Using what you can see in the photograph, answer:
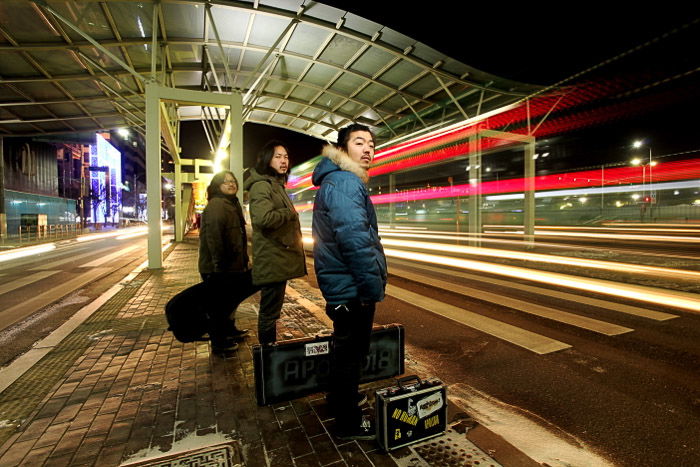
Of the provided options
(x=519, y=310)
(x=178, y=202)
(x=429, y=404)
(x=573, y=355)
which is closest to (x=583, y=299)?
(x=519, y=310)

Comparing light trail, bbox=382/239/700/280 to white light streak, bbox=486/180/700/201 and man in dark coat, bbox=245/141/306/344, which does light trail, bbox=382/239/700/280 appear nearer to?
man in dark coat, bbox=245/141/306/344

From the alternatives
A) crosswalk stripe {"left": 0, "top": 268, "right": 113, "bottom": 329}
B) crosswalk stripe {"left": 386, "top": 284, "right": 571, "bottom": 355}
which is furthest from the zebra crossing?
crosswalk stripe {"left": 0, "top": 268, "right": 113, "bottom": 329}

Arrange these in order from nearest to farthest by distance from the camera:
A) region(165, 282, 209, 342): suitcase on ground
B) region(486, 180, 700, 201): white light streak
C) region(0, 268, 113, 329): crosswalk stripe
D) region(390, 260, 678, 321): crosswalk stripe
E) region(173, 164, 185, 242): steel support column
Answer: region(165, 282, 209, 342): suitcase on ground < region(390, 260, 678, 321): crosswalk stripe < region(0, 268, 113, 329): crosswalk stripe < region(486, 180, 700, 201): white light streak < region(173, 164, 185, 242): steel support column

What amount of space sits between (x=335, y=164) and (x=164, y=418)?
7.22 ft

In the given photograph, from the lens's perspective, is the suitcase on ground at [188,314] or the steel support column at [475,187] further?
the steel support column at [475,187]

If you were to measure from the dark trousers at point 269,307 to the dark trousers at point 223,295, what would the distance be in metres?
0.46

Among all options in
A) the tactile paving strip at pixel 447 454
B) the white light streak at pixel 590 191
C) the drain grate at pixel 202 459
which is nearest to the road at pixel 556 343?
the tactile paving strip at pixel 447 454

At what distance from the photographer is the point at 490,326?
15.6 feet

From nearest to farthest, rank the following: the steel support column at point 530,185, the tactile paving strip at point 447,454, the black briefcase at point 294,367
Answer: the tactile paving strip at point 447,454, the black briefcase at point 294,367, the steel support column at point 530,185

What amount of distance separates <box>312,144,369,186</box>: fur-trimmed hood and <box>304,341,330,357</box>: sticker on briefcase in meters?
1.24

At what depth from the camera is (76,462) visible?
210cm

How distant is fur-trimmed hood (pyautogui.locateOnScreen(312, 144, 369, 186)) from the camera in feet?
7.28

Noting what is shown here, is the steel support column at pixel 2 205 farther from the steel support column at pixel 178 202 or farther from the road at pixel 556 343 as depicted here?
the road at pixel 556 343

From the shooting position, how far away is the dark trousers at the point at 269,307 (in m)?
3.18
